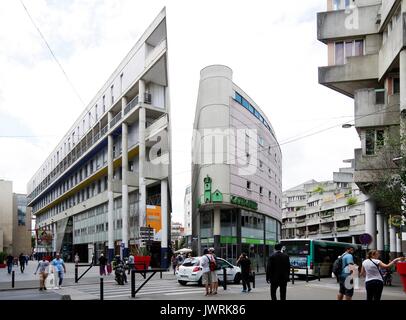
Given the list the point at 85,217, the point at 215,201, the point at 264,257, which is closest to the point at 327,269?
the point at 215,201

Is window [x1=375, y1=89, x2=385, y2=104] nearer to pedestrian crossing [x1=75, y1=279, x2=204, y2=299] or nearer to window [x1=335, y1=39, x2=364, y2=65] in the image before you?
window [x1=335, y1=39, x2=364, y2=65]

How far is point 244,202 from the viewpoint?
5388 cm

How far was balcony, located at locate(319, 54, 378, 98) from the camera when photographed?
30578 millimetres

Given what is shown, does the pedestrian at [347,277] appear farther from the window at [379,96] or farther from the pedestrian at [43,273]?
the window at [379,96]

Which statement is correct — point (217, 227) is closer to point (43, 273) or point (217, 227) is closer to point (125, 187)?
point (125, 187)

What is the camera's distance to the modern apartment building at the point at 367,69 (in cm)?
2758

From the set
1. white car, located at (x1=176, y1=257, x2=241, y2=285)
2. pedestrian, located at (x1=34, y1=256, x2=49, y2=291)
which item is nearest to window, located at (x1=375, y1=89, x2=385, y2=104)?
white car, located at (x1=176, y1=257, x2=241, y2=285)

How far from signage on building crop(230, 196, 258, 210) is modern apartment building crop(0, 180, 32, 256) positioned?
42.9 m

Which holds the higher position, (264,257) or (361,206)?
(361,206)

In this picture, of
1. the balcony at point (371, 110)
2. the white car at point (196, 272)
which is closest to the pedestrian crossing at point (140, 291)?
the white car at point (196, 272)
